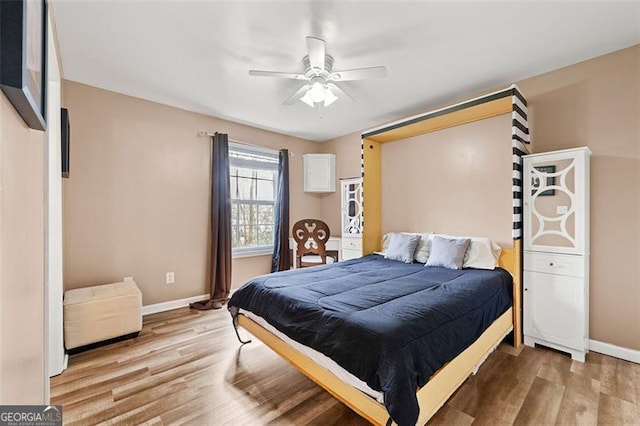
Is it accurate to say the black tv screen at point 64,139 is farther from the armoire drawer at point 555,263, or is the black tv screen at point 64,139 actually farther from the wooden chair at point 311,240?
the armoire drawer at point 555,263

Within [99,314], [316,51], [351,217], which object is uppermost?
[316,51]

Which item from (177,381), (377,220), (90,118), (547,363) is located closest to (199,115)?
(90,118)

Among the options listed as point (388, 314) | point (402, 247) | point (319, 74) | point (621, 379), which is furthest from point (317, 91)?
point (621, 379)

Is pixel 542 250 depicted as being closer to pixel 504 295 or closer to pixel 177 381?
pixel 504 295

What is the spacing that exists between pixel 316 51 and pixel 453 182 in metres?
2.30

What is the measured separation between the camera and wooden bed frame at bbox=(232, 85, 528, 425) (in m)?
1.51

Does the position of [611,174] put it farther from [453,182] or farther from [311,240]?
[311,240]

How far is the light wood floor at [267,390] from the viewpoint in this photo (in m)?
1.69

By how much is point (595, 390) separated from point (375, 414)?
66.9 inches

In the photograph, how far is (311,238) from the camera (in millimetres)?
4113

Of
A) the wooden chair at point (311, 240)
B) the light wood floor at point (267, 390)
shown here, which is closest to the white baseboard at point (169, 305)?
the light wood floor at point (267, 390)

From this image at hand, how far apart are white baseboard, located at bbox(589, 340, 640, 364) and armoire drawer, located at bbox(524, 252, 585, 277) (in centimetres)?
68

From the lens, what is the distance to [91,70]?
2654 mm

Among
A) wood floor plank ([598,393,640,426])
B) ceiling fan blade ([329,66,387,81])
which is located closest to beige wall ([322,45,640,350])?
wood floor plank ([598,393,640,426])
